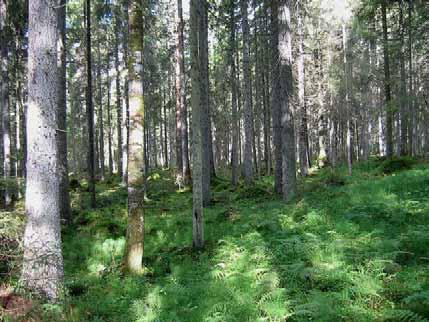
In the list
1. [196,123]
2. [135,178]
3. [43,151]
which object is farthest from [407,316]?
[196,123]

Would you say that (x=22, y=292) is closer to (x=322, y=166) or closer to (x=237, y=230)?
(x=237, y=230)

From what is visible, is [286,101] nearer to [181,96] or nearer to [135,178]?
[135,178]

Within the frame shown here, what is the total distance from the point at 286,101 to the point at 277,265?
25.0 feet

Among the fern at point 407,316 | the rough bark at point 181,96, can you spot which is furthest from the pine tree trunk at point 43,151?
the rough bark at point 181,96

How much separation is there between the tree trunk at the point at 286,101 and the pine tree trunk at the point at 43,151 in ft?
25.9

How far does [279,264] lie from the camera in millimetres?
7176

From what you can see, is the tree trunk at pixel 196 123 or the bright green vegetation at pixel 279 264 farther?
the tree trunk at pixel 196 123

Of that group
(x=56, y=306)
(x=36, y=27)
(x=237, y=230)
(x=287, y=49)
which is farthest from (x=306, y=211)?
(x=36, y=27)

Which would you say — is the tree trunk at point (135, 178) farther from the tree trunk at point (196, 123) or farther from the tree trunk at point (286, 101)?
the tree trunk at point (286, 101)

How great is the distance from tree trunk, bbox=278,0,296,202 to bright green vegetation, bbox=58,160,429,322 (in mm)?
1045

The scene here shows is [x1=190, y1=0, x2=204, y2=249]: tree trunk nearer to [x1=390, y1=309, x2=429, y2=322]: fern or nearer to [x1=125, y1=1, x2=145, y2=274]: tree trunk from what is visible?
[x1=125, y1=1, x2=145, y2=274]: tree trunk

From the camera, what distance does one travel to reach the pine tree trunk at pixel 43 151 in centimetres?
672

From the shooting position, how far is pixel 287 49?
12977 millimetres

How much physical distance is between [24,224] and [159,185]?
55.9 ft
